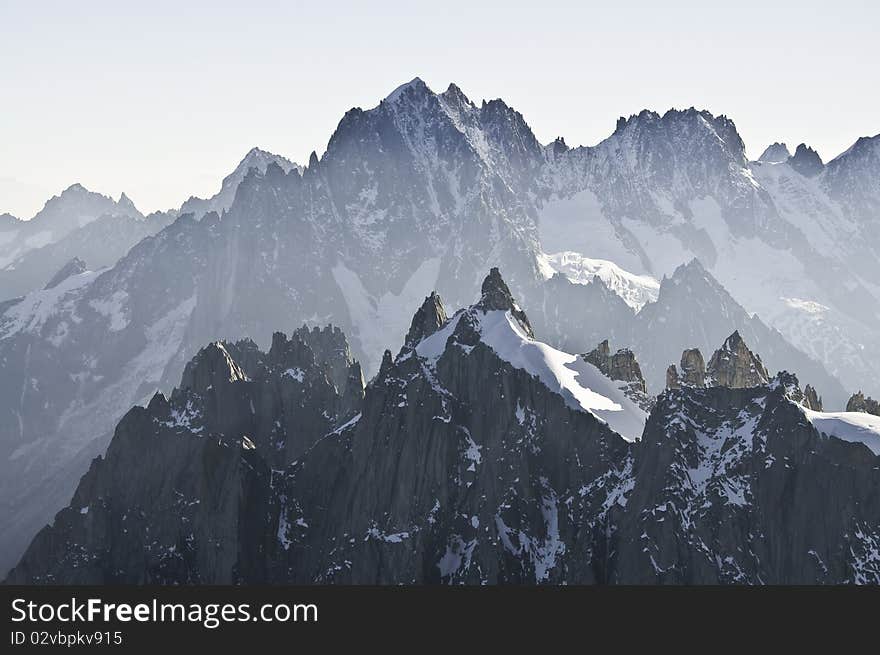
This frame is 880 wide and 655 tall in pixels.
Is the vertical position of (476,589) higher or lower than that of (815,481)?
lower

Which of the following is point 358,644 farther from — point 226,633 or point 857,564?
point 857,564

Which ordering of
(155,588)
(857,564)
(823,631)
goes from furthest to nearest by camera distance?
(857,564) < (155,588) < (823,631)

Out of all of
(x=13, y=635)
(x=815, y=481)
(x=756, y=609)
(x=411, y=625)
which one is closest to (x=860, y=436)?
(x=815, y=481)

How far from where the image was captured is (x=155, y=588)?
104 meters

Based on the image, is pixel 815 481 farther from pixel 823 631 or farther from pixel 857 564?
pixel 823 631

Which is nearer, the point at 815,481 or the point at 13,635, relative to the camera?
the point at 13,635

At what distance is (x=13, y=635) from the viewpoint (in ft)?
330

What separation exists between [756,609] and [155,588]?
46.7 meters

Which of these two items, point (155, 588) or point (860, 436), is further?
point (860, 436)

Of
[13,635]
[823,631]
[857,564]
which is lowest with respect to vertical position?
[823,631]

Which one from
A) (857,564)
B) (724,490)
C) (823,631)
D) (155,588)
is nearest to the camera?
(823,631)

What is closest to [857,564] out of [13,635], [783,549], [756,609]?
[783,549]

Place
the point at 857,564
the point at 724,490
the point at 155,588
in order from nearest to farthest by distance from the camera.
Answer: the point at 155,588 → the point at 857,564 → the point at 724,490

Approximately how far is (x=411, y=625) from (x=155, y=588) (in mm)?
21114
